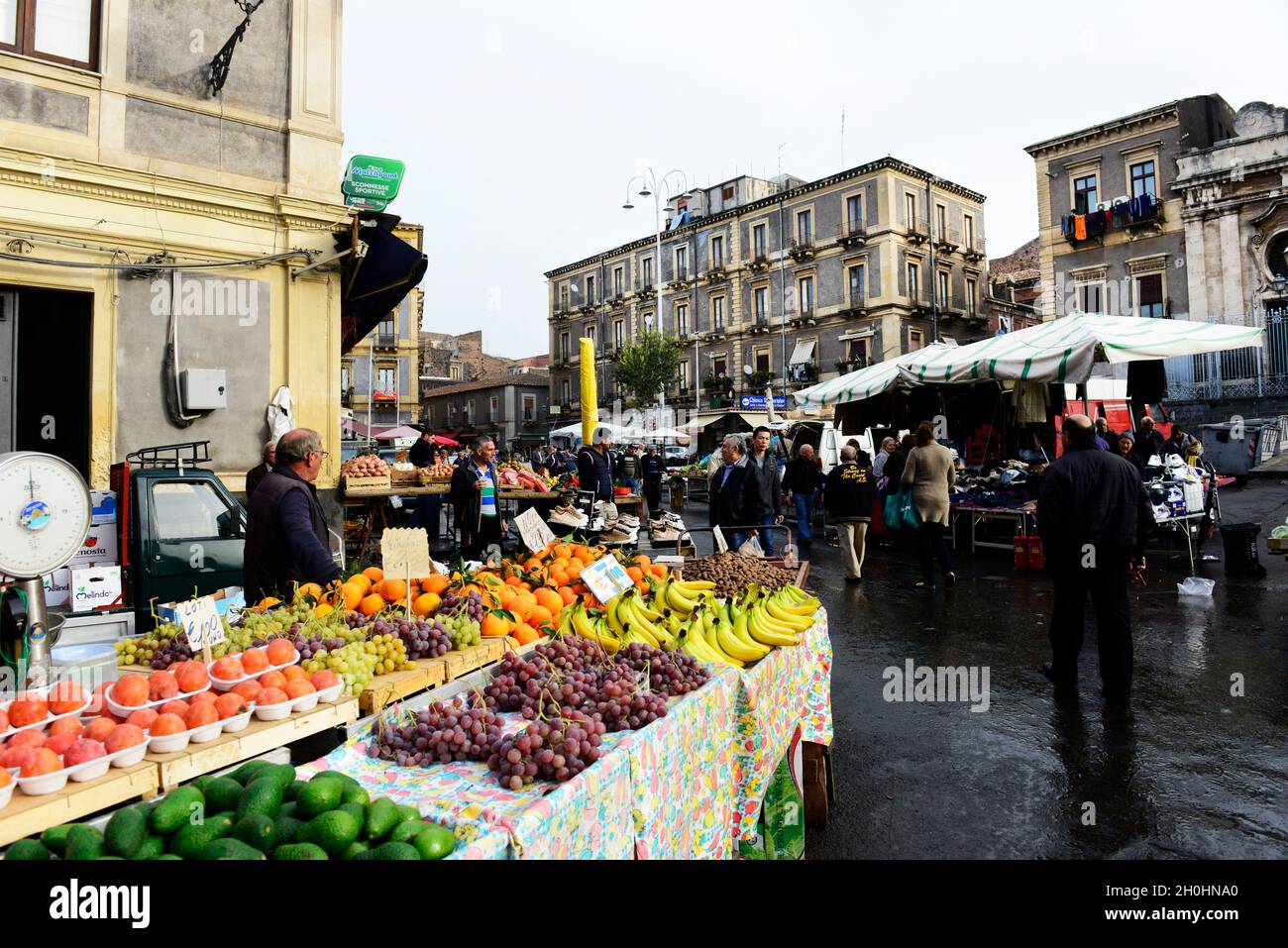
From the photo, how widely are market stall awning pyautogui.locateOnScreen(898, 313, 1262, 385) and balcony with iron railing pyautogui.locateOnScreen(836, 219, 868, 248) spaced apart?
100 feet

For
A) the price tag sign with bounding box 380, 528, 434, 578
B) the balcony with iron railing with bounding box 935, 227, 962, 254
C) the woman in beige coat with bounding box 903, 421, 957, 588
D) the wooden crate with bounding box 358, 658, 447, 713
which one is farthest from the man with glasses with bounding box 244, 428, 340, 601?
the balcony with iron railing with bounding box 935, 227, 962, 254

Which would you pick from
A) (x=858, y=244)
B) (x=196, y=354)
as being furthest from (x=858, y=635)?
(x=858, y=244)

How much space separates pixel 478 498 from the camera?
9.05m

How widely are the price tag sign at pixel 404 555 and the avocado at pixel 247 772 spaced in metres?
1.73

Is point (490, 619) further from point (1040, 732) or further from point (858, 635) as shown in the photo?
point (858, 635)

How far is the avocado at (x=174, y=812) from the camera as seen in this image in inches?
69.5

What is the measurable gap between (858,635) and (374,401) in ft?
129

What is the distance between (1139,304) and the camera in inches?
1193

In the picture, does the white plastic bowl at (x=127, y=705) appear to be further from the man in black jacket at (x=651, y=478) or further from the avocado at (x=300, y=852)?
the man in black jacket at (x=651, y=478)

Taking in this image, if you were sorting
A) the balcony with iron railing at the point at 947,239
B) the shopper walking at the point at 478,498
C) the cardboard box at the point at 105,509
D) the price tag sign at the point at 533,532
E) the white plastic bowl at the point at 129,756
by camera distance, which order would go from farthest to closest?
the balcony with iron railing at the point at 947,239 → the shopper walking at the point at 478,498 → the cardboard box at the point at 105,509 → the price tag sign at the point at 533,532 → the white plastic bowl at the point at 129,756

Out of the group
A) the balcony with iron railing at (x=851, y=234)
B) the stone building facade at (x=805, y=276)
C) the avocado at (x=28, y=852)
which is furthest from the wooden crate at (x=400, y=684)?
the balcony with iron railing at (x=851, y=234)

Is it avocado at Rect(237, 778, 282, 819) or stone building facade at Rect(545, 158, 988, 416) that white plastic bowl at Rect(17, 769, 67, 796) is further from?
stone building facade at Rect(545, 158, 988, 416)

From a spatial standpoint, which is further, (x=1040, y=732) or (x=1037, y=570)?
(x=1037, y=570)
